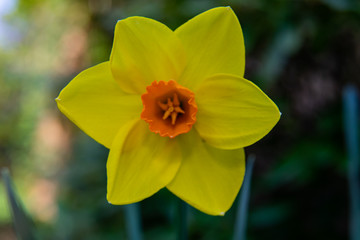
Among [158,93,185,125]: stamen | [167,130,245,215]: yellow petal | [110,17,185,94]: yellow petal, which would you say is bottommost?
[167,130,245,215]: yellow petal

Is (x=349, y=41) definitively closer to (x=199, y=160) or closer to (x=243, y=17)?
(x=243, y=17)

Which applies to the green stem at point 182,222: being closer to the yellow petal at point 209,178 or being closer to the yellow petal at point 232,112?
the yellow petal at point 209,178

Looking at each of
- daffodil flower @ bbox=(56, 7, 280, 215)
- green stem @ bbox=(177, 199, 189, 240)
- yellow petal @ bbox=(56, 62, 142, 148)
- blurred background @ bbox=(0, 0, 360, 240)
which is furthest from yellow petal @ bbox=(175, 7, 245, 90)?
blurred background @ bbox=(0, 0, 360, 240)

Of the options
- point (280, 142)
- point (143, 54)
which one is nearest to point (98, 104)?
point (143, 54)

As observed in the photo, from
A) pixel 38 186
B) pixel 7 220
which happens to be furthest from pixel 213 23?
pixel 7 220

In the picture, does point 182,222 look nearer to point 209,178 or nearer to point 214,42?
point 209,178

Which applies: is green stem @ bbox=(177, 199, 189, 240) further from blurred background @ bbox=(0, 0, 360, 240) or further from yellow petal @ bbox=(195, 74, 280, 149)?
blurred background @ bbox=(0, 0, 360, 240)
